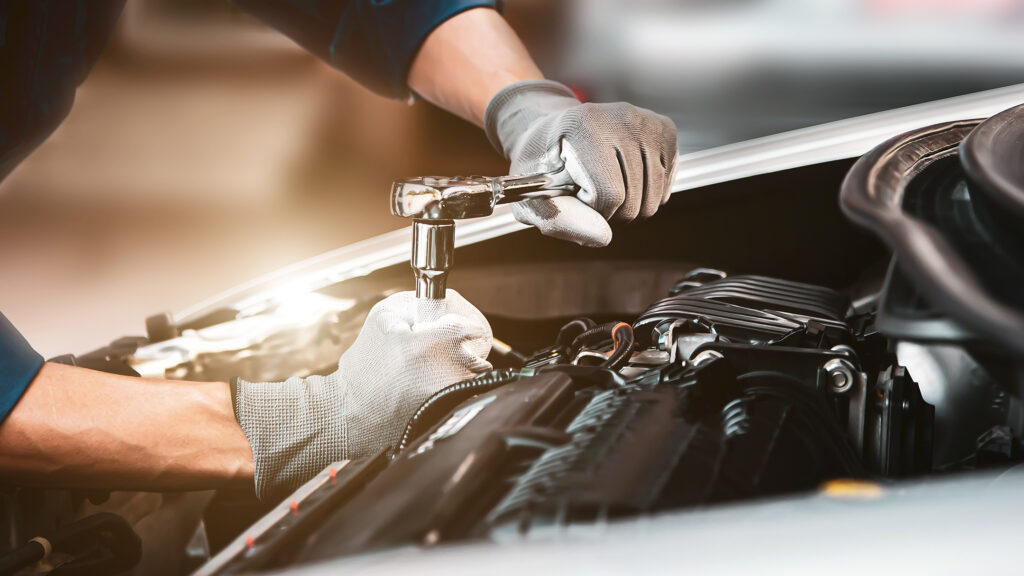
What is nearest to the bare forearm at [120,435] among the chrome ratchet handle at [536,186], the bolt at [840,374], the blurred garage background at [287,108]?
the chrome ratchet handle at [536,186]

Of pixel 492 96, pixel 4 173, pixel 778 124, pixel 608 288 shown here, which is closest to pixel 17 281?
pixel 4 173

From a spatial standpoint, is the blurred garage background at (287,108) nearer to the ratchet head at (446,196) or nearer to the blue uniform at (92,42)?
the blue uniform at (92,42)

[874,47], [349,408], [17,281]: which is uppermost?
[874,47]

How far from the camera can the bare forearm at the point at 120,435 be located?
2.39ft

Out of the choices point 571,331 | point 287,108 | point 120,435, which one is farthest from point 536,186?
point 287,108

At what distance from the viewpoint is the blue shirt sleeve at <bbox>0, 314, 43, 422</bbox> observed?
71 cm

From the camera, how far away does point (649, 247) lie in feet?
3.87

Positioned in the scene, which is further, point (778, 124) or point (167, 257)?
point (778, 124)

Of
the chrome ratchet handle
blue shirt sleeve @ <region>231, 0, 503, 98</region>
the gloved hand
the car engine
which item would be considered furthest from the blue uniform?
the chrome ratchet handle

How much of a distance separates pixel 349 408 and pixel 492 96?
619 millimetres

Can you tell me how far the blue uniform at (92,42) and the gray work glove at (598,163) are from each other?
0.41m

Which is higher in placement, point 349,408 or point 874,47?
point 874,47

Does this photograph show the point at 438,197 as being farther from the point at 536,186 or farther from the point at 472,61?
the point at 472,61

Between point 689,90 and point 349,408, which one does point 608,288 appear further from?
point 689,90
